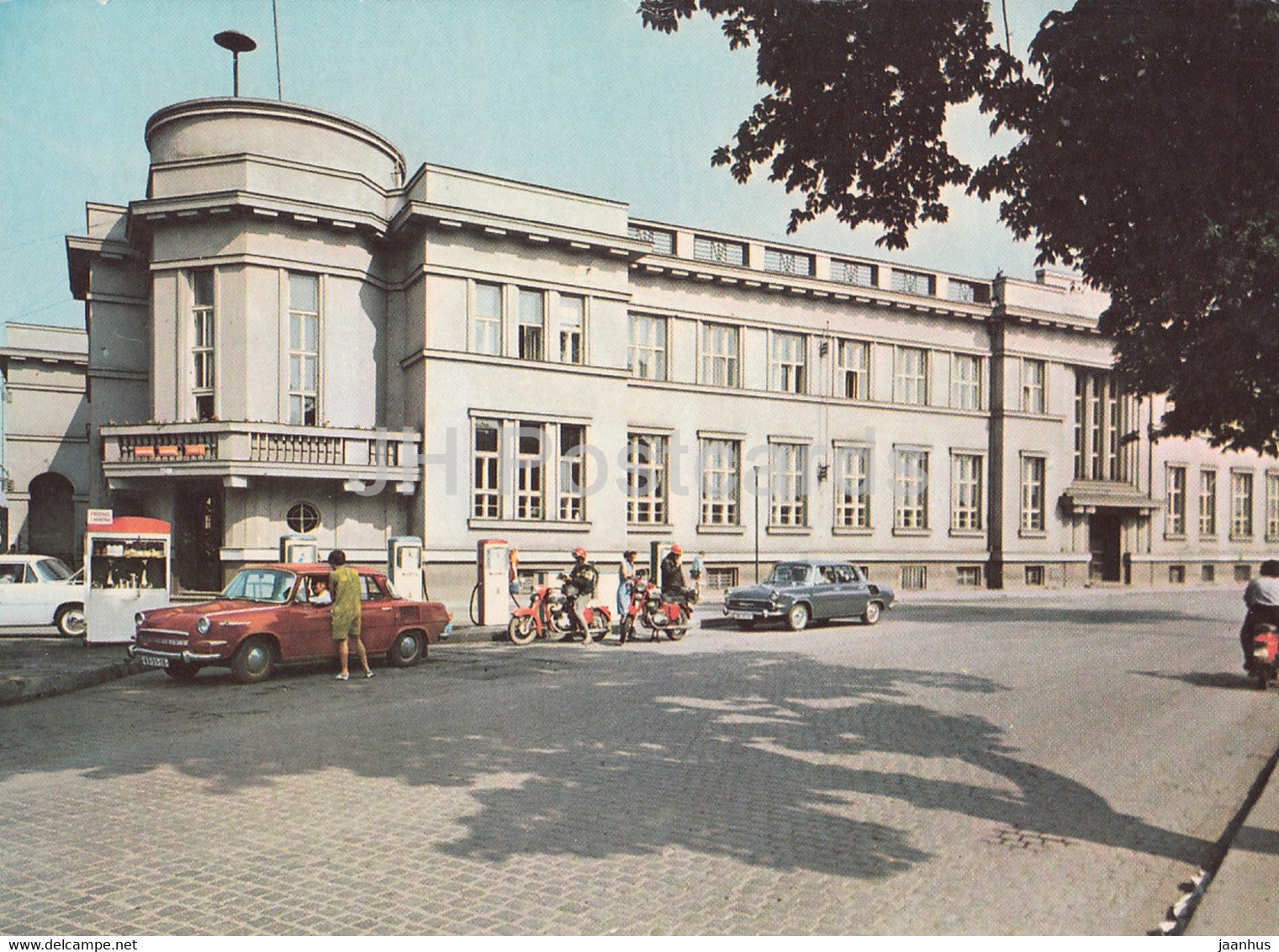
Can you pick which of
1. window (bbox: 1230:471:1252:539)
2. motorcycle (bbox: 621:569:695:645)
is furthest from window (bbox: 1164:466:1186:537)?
motorcycle (bbox: 621:569:695:645)

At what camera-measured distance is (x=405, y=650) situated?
13.4 m

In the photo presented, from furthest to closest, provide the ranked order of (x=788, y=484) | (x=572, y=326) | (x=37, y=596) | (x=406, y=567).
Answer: (x=788, y=484) < (x=572, y=326) < (x=406, y=567) < (x=37, y=596)

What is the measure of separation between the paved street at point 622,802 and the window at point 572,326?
548 inches

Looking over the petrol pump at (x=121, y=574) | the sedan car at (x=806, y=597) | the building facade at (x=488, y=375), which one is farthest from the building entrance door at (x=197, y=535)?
the sedan car at (x=806, y=597)

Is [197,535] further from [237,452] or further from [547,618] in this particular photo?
[547,618]

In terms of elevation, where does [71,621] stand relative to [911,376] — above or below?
below

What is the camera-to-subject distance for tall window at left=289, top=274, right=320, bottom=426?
22.4 m

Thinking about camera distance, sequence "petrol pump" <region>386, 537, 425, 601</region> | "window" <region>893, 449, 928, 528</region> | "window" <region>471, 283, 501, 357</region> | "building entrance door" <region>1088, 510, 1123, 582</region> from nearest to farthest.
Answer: "petrol pump" <region>386, 537, 425, 601</region>, "window" <region>471, 283, 501, 357</region>, "window" <region>893, 449, 928, 528</region>, "building entrance door" <region>1088, 510, 1123, 582</region>

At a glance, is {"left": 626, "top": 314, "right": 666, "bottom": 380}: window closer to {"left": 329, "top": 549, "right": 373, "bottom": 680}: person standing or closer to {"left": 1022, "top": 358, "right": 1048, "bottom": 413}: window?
{"left": 1022, "top": 358, "right": 1048, "bottom": 413}: window

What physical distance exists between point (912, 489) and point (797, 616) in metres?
14.4

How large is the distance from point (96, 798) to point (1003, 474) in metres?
32.5

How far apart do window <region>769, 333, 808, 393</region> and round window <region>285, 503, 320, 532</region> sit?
601 inches

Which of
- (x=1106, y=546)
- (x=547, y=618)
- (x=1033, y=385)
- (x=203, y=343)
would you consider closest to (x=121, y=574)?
(x=547, y=618)

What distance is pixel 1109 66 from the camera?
20.4ft
